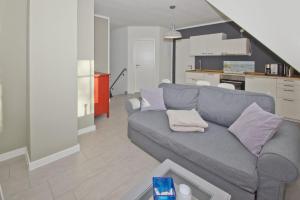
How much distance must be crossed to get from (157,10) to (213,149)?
398 centimetres

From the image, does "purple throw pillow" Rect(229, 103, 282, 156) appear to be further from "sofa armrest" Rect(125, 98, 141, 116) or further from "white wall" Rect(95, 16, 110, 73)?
"white wall" Rect(95, 16, 110, 73)

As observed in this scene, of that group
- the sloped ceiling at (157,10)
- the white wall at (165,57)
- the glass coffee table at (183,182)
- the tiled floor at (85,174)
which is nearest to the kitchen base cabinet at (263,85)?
the sloped ceiling at (157,10)

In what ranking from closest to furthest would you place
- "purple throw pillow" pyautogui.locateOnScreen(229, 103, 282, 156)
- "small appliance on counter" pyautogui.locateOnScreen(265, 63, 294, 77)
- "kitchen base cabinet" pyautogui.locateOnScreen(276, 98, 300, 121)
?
"purple throw pillow" pyautogui.locateOnScreen(229, 103, 282, 156) < "kitchen base cabinet" pyautogui.locateOnScreen(276, 98, 300, 121) < "small appliance on counter" pyautogui.locateOnScreen(265, 63, 294, 77)

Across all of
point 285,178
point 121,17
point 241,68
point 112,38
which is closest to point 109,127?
point 285,178

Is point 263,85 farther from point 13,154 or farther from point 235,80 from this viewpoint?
point 13,154

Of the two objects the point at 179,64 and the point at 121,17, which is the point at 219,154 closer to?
the point at 121,17

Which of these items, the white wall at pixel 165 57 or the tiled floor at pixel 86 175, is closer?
the tiled floor at pixel 86 175

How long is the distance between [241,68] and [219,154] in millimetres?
4346

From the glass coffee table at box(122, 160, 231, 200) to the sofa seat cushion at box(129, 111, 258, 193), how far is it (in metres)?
0.36

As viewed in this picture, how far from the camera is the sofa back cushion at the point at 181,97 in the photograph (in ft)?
8.87

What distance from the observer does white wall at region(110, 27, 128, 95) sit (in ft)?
23.0

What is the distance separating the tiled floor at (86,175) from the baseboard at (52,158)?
6 centimetres

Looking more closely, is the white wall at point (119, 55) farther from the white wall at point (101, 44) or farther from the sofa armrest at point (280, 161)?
the sofa armrest at point (280, 161)

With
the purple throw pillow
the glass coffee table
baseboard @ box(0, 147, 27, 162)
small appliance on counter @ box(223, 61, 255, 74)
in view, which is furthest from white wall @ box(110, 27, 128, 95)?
the glass coffee table
